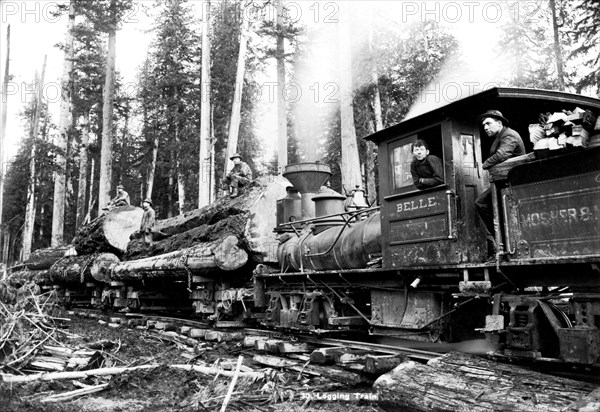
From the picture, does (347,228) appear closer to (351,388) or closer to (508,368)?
(351,388)

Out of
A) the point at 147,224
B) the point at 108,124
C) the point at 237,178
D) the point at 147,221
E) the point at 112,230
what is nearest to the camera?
the point at 237,178

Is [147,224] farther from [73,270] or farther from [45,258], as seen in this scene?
[45,258]

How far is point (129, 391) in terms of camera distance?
5527 millimetres

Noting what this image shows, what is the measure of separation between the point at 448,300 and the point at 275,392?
2.17 m

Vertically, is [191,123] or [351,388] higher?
[191,123]

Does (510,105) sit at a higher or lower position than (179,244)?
higher

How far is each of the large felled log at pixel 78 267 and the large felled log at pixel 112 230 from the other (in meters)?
0.39

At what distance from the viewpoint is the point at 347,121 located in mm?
17656

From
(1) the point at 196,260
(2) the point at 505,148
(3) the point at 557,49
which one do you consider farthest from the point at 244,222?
(3) the point at 557,49

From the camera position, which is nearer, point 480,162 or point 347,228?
point 480,162

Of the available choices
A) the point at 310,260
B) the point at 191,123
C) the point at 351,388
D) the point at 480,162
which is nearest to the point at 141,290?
the point at 310,260

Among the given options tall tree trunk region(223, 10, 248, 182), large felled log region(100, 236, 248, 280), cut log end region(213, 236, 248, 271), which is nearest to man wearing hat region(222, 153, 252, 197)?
large felled log region(100, 236, 248, 280)

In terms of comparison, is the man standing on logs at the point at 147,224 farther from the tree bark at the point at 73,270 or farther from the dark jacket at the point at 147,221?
the tree bark at the point at 73,270

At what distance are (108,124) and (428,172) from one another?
19971mm
